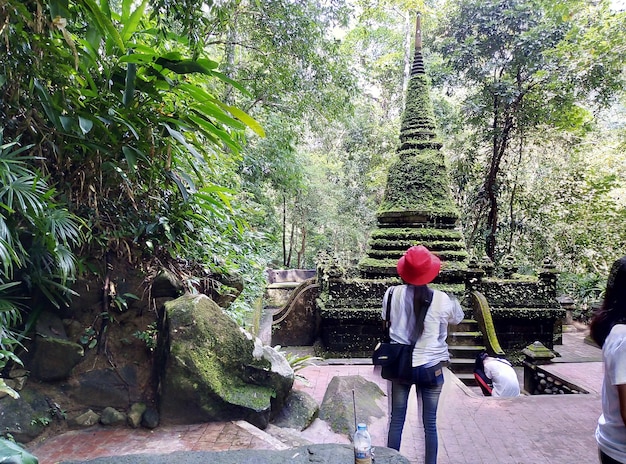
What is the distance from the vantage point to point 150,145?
297cm

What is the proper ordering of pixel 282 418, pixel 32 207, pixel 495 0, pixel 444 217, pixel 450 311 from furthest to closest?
pixel 495 0, pixel 444 217, pixel 282 418, pixel 450 311, pixel 32 207

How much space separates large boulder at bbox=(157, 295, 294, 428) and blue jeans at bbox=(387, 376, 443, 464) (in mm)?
1016

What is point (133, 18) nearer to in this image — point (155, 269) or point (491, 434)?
point (155, 269)

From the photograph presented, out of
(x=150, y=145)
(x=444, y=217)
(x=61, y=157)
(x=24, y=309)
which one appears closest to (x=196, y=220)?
(x=150, y=145)

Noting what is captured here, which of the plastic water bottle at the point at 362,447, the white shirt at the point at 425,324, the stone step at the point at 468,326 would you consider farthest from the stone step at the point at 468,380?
the plastic water bottle at the point at 362,447

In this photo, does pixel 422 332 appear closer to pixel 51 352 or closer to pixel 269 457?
pixel 269 457

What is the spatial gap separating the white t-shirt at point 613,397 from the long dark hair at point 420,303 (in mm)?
1126

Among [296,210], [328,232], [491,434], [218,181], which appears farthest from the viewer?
[328,232]

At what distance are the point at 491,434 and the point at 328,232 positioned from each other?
55.5 ft

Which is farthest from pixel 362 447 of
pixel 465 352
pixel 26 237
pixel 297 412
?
pixel 465 352

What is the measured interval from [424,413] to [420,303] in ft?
2.41

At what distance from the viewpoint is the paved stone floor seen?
269 centimetres

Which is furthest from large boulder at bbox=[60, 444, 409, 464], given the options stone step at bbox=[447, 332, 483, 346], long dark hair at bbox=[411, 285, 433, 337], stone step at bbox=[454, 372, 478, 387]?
stone step at bbox=[447, 332, 483, 346]

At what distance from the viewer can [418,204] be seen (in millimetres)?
8227
